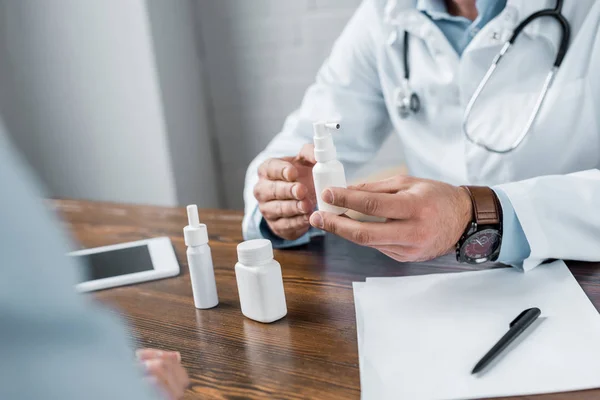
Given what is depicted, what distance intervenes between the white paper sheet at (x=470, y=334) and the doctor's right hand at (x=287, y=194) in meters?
0.19

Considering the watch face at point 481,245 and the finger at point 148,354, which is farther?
the watch face at point 481,245

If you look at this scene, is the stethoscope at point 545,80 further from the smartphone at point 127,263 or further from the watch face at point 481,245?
the smartphone at point 127,263

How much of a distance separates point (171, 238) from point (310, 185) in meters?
0.27

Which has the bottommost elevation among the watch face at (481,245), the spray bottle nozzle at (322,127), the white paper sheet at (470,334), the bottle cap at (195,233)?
the white paper sheet at (470,334)

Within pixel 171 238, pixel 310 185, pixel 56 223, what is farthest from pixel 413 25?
pixel 56 223

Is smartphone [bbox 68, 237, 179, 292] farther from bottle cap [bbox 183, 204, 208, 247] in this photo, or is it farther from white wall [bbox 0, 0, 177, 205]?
white wall [bbox 0, 0, 177, 205]

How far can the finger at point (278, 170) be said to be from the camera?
1.07 meters

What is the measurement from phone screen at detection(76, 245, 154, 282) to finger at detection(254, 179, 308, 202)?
21 cm

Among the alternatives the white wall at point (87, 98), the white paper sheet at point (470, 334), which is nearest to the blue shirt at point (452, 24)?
the white paper sheet at point (470, 334)

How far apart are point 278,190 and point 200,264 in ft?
0.79

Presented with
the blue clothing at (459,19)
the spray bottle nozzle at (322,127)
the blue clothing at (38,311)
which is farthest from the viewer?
the blue clothing at (459,19)

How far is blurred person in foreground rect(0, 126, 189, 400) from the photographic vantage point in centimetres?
29

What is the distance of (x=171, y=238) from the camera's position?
3.93 ft

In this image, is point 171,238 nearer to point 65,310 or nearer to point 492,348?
point 492,348
